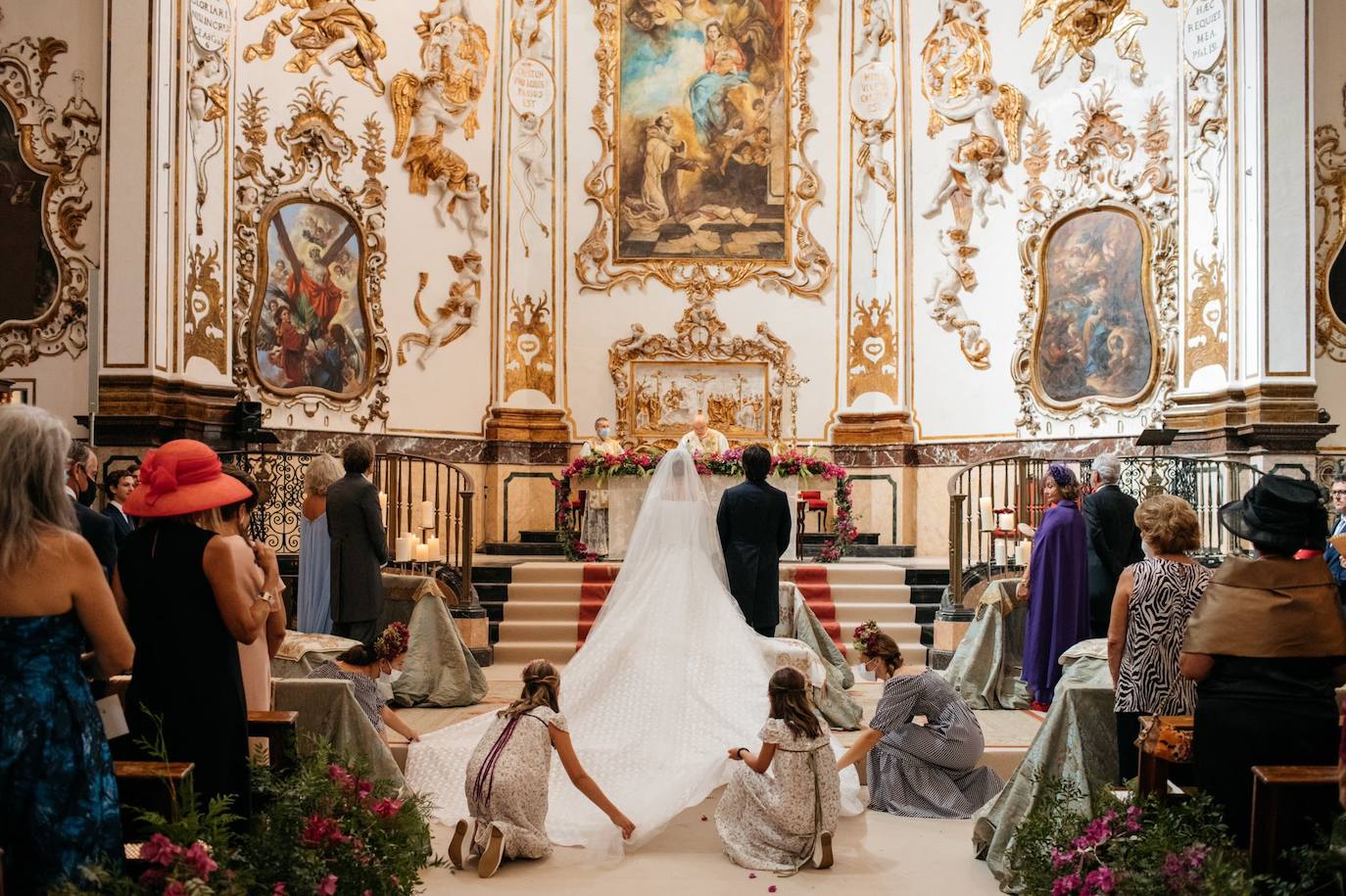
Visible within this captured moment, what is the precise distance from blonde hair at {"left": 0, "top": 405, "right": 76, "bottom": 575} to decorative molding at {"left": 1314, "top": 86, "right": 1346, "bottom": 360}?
37.3 feet

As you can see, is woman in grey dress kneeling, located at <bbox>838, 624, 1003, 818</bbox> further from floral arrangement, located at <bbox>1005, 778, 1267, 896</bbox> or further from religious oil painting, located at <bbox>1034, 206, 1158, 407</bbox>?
religious oil painting, located at <bbox>1034, 206, 1158, 407</bbox>

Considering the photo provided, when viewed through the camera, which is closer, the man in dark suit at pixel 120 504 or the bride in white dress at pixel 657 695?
the bride in white dress at pixel 657 695

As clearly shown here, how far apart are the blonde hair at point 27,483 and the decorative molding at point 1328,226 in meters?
11.4

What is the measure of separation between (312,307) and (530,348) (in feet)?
10.7

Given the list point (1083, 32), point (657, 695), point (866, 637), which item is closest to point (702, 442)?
point (1083, 32)

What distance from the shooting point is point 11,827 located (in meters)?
3.18

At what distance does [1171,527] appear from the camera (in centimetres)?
489

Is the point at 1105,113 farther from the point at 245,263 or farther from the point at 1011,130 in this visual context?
the point at 245,263

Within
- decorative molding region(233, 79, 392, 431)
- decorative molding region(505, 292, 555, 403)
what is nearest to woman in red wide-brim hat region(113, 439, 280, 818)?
decorative molding region(233, 79, 392, 431)

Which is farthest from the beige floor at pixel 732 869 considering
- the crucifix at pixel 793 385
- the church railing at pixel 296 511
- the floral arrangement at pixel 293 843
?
the crucifix at pixel 793 385

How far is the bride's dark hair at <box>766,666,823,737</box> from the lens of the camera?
572 cm

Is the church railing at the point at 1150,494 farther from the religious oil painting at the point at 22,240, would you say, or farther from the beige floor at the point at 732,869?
the religious oil painting at the point at 22,240

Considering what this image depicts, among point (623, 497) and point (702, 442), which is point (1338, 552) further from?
point (702, 442)

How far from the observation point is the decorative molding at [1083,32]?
13438mm
